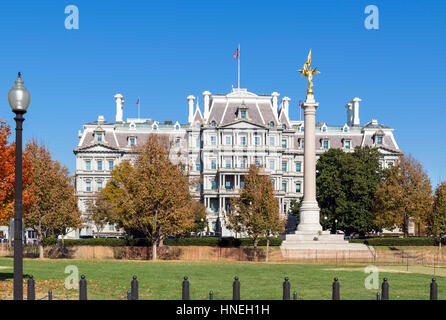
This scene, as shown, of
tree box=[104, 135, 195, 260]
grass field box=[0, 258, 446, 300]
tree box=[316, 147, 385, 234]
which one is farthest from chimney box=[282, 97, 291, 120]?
grass field box=[0, 258, 446, 300]

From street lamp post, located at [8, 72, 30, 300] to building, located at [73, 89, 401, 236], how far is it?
83.9 m

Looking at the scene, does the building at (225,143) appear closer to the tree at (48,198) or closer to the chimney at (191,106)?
the chimney at (191,106)

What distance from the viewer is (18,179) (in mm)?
14023

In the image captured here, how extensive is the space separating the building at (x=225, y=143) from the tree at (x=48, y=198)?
43934mm

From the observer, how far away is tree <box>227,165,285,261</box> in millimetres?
53594

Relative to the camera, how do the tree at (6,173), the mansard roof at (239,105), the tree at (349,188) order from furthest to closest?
the mansard roof at (239,105), the tree at (349,188), the tree at (6,173)

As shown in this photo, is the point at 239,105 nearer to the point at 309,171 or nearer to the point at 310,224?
the point at 309,171

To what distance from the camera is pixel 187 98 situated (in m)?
110

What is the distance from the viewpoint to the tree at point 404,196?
67438mm

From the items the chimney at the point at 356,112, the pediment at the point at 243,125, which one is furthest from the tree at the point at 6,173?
the chimney at the point at 356,112

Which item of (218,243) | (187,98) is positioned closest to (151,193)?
(218,243)

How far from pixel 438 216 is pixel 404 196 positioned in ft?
34.4

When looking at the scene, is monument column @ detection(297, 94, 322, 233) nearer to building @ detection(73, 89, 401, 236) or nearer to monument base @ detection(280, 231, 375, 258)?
monument base @ detection(280, 231, 375, 258)
